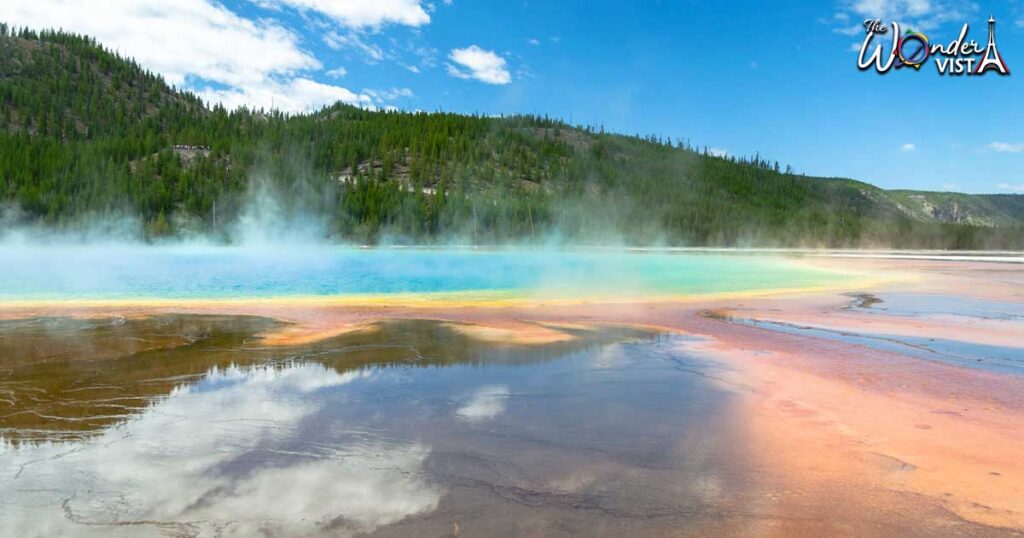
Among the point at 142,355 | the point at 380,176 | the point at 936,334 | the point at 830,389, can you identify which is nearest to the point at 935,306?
the point at 936,334

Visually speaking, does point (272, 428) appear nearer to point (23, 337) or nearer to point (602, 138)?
point (23, 337)

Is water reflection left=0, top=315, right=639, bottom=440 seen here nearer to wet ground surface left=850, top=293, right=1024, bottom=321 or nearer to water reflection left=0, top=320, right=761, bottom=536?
water reflection left=0, top=320, right=761, bottom=536

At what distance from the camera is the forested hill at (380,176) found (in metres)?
85.0

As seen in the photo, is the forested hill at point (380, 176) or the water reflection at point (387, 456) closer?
the water reflection at point (387, 456)

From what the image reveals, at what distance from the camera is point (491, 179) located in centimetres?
11519

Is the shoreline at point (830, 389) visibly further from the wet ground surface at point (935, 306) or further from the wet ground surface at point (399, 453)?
the wet ground surface at point (935, 306)

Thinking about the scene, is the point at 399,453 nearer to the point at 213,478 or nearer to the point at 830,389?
the point at 213,478

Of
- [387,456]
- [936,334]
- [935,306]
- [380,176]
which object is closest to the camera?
[387,456]

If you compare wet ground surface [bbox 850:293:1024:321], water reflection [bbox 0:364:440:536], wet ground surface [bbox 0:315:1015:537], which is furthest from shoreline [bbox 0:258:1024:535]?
water reflection [bbox 0:364:440:536]

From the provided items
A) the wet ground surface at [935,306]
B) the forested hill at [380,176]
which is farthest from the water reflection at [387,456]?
the forested hill at [380,176]

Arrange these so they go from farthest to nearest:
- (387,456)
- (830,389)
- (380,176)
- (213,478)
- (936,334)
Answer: (380,176), (936,334), (830,389), (387,456), (213,478)

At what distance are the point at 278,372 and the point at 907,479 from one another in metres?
7.03

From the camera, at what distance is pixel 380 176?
106250mm

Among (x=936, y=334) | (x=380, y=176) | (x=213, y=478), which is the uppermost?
(x=380, y=176)
